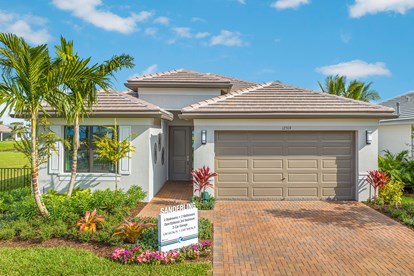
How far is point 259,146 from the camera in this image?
1118 cm

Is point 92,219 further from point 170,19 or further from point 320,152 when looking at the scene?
point 170,19

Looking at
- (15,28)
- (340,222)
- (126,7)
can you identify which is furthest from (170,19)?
(340,222)

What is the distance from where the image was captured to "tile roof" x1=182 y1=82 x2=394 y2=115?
1077 cm

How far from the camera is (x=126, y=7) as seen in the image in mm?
12258

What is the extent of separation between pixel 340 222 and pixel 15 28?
10.4 metres

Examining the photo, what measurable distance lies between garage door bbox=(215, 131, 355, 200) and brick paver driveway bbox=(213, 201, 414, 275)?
930mm

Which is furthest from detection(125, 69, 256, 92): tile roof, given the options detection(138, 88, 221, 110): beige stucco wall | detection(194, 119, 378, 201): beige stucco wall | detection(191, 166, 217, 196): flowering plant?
detection(191, 166, 217, 196): flowering plant

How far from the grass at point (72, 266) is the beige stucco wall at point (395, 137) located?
A: 1521 centimetres

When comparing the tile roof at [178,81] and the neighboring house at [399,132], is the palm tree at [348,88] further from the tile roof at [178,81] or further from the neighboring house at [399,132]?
the tile roof at [178,81]

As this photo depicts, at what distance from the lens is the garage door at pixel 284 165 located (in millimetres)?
11133

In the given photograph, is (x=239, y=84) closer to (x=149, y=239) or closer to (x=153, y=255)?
(x=149, y=239)

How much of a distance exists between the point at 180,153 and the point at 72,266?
33.9ft

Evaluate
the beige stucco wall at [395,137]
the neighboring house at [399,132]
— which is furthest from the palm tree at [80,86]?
the beige stucco wall at [395,137]

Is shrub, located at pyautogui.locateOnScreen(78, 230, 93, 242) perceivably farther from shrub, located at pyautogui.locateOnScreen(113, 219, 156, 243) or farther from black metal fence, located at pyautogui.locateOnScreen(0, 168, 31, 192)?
black metal fence, located at pyautogui.locateOnScreen(0, 168, 31, 192)
